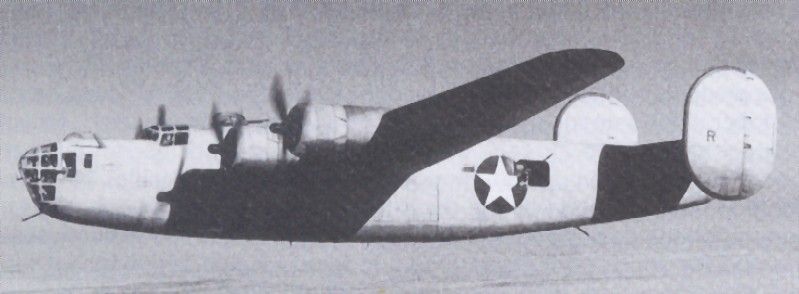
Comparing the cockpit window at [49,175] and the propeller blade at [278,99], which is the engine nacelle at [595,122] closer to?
the propeller blade at [278,99]

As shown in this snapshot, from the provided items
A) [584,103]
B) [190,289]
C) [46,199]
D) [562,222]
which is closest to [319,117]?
[46,199]

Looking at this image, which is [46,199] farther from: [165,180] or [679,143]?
[679,143]

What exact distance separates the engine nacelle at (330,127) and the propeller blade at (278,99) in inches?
41.7

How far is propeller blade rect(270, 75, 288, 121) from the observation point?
49.4 ft

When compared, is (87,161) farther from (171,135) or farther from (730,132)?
(730,132)

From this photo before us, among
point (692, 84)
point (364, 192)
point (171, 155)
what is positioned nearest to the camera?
point (171, 155)

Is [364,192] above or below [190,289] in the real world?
above

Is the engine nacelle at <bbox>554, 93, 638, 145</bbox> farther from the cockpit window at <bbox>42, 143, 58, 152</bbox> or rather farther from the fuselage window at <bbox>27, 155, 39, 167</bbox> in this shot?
the fuselage window at <bbox>27, 155, 39, 167</bbox>

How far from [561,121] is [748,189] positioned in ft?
17.8

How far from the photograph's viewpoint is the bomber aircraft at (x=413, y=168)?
13.9m

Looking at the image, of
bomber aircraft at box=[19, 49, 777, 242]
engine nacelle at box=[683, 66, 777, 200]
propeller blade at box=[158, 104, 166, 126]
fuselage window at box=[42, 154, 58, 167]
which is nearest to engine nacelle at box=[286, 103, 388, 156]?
bomber aircraft at box=[19, 49, 777, 242]

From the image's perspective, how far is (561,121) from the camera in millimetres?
22000

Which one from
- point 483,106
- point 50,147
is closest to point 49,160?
point 50,147

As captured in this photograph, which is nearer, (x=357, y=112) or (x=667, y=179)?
(x=357, y=112)
